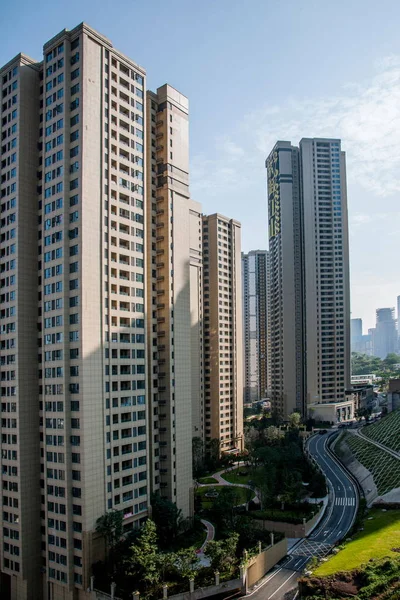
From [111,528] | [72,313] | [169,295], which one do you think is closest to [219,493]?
[111,528]

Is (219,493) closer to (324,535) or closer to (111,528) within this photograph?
(324,535)

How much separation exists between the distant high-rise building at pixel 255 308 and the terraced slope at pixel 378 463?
79.0m

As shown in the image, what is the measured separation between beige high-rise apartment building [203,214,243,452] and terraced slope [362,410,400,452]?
25.1 meters

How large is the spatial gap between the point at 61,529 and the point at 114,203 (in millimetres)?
31021

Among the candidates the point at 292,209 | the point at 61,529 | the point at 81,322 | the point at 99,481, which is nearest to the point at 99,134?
the point at 81,322

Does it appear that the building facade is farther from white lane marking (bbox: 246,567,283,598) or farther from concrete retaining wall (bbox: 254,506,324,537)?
white lane marking (bbox: 246,567,283,598)

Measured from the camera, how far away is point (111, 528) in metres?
42.8

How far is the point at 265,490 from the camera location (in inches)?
2343

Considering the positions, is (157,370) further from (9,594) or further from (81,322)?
(9,594)

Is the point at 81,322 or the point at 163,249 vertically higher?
the point at 163,249

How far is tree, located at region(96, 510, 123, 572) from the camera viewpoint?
4262cm

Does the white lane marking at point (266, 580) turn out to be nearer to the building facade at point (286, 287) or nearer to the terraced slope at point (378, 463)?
the terraced slope at point (378, 463)

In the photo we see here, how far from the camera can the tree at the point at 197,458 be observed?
265 feet

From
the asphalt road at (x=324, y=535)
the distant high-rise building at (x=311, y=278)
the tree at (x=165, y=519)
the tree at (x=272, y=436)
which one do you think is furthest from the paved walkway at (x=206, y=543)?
the distant high-rise building at (x=311, y=278)
